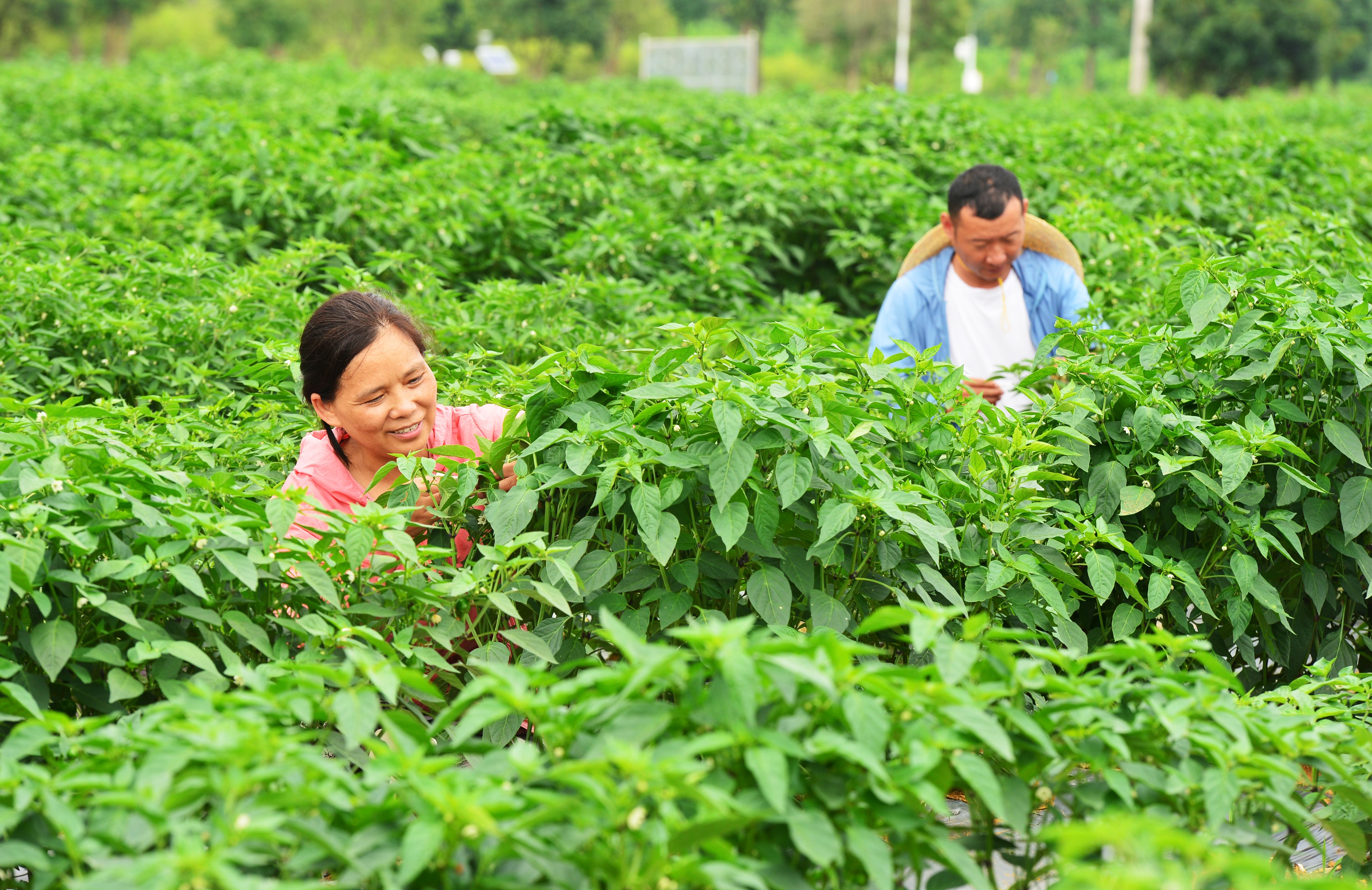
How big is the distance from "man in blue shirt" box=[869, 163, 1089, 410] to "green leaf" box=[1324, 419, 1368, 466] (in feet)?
4.17

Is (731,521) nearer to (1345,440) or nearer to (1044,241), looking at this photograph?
(1345,440)

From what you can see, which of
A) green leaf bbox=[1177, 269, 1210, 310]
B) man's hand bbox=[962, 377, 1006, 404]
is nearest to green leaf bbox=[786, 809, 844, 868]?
green leaf bbox=[1177, 269, 1210, 310]

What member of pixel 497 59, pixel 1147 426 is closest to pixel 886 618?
pixel 1147 426

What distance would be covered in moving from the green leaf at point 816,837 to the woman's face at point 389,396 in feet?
4.75

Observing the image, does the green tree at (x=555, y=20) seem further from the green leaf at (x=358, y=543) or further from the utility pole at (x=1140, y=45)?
the green leaf at (x=358, y=543)

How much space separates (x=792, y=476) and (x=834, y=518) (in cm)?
11

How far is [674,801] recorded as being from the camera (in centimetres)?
153

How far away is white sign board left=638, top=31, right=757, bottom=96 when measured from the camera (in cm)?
3325

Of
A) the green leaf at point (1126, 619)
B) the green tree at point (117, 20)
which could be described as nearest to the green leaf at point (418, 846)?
the green leaf at point (1126, 619)

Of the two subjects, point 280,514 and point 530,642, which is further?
point 530,642

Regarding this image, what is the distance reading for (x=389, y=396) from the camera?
2.73 meters

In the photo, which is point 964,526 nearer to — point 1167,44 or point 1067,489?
point 1067,489

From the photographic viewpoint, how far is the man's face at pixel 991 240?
397 cm

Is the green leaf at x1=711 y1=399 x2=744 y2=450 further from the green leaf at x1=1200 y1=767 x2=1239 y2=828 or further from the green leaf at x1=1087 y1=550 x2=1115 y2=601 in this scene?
the green leaf at x1=1200 y1=767 x2=1239 y2=828
